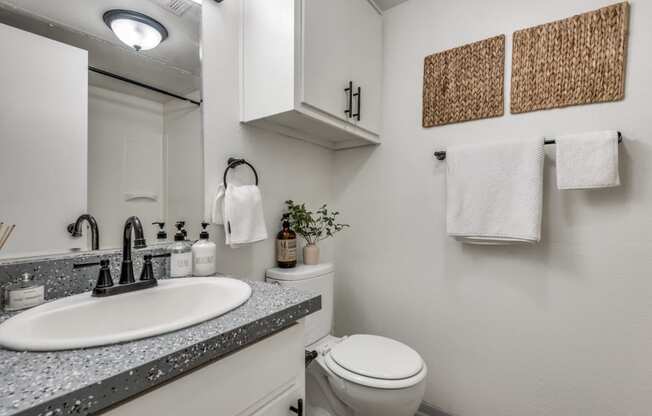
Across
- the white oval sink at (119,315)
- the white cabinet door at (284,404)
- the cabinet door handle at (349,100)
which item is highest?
the cabinet door handle at (349,100)

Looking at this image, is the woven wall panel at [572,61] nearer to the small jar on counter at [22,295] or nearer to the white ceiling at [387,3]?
the white ceiling at [387,3]

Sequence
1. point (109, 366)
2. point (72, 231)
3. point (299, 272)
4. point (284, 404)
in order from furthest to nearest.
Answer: point (299, 272)
point (72, 231)
point (284, 404)
point (109, 366)

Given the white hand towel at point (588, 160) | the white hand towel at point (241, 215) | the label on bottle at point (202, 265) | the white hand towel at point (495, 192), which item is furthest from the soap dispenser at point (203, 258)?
the white hand towel at point (588, 160)

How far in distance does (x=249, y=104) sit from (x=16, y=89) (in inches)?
28.4

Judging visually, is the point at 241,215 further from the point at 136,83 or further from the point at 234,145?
the point at 136,83

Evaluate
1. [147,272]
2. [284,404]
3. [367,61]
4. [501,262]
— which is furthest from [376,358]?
[367,61]

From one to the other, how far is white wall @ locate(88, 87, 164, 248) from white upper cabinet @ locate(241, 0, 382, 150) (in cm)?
42

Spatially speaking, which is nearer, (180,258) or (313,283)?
(180,258)

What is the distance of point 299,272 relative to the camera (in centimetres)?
139

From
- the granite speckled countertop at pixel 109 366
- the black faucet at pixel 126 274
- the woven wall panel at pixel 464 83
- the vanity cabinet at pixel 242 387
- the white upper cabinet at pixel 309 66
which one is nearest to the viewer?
the granite speckled countertop at pixel 109 366

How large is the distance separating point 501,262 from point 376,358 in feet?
2.32

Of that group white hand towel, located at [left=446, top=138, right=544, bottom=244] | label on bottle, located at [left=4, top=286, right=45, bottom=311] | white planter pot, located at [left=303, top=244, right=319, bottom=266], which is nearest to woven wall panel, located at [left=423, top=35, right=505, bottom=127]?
white hand towel, located at [left=446, top=138, right=544, bottom=244]

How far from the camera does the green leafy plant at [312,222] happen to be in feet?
5.05

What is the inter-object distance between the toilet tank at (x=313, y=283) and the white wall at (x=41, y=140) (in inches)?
29.5
